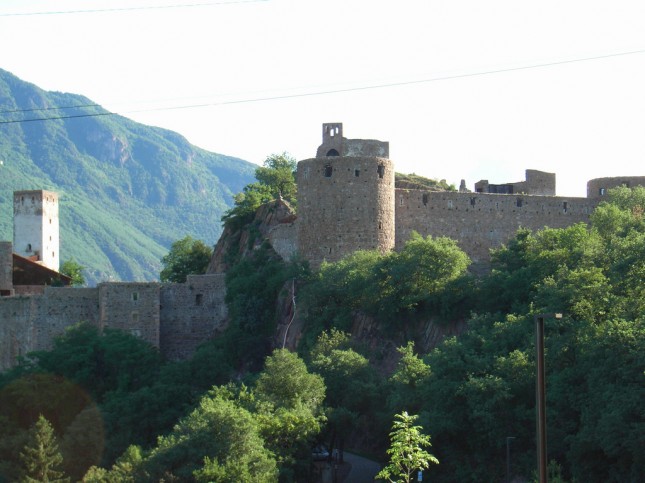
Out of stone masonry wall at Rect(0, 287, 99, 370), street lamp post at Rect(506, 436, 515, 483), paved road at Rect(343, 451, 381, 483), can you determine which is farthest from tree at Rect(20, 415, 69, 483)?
street lamp post at Rect(506, 436, 515, 483)

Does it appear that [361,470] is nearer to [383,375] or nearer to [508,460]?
[383,375]

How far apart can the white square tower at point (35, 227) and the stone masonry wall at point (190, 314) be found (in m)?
23.6

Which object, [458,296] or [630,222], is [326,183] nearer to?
[458,296]

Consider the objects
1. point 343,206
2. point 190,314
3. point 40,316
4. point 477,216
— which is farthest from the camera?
point 477,216

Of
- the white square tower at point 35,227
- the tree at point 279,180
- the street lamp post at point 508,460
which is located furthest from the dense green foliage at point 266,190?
the street lamp post at point 508,460

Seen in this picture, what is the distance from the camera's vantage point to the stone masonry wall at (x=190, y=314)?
61750 mm

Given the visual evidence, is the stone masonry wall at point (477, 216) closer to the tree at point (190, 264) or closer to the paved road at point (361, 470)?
the paved road at point (361, 470)

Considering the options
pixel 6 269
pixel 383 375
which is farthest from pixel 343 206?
pixel 6 269

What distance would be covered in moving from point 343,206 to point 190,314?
1040 centimetres

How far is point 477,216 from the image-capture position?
6338cm

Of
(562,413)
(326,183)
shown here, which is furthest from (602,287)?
(326,183)

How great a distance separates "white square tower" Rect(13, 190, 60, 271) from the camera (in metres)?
83.9

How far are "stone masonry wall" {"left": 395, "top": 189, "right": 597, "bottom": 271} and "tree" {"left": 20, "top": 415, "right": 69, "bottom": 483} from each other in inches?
745

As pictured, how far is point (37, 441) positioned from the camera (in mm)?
52594
